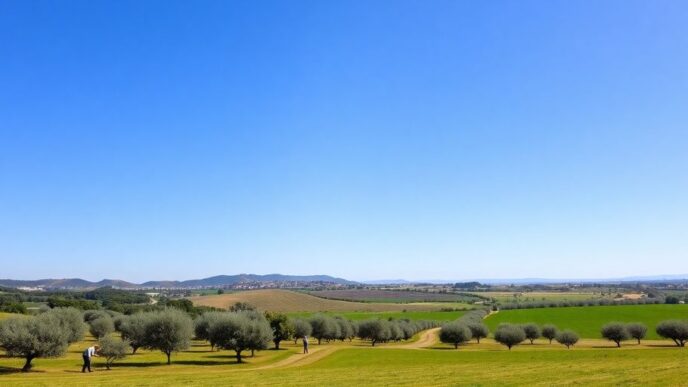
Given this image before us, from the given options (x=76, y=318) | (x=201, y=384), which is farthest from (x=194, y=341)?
(x=201, y=384)

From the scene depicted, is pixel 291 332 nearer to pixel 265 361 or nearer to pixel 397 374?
pixel 265 361

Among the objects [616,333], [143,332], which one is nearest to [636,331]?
[616,333]

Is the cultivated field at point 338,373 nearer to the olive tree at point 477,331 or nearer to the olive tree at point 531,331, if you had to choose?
the olive tree at point 477,331

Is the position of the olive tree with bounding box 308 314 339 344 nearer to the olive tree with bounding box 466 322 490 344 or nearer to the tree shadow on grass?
the olive tree with bounding box 466 322 490 344

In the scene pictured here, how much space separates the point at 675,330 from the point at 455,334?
3959 centimetres

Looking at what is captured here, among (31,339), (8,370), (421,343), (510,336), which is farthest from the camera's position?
(421,343)

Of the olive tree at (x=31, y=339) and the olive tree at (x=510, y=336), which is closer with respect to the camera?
the olive tree at (x=31, y=339)

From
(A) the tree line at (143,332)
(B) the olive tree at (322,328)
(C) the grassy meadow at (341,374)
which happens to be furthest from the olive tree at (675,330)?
(A) the tree line at (143,332)

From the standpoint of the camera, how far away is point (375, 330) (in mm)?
114625

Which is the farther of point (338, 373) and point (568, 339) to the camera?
point (568, 339)

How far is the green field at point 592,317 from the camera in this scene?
14286cm

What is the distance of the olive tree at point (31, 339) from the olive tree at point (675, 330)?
99437 millimetres

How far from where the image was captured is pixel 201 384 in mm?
36125

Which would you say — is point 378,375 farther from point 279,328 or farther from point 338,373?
point 279,328
